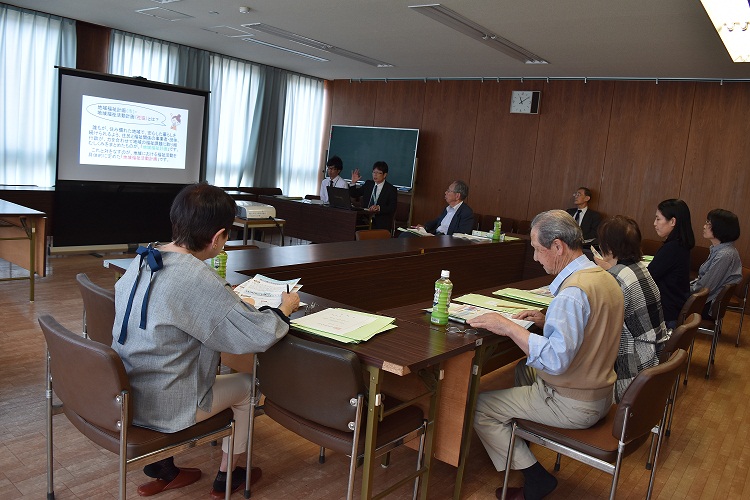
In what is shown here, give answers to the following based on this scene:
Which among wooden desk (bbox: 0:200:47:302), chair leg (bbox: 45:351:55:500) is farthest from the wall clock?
chair leg (bbox: 45:351:55:500)

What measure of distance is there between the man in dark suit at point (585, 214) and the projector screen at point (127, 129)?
5043 millimetres

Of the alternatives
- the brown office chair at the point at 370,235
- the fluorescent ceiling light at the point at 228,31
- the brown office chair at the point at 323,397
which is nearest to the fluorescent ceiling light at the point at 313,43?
the fluorescent ceiling light at the point at 228,31

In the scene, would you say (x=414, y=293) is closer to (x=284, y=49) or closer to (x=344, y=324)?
(x=344, y=324)

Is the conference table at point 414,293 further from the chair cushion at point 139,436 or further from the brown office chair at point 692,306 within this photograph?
the brown office chair at point 692,306

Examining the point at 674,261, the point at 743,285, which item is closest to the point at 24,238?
the point at 674,261

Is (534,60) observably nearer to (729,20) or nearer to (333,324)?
(729,20)

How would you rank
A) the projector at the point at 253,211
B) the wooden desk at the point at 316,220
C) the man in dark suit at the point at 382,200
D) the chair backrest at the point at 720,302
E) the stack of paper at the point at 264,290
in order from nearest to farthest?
1. the stack of paper at the point at 264,290
2. the chair backrest at the point at 720,302
3. the projector at the point at 253,211
4. the wooden desk at the point at 316,220
5. the man in dark suit at the point at 382,200

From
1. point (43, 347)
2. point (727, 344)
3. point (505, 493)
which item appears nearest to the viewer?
point (505, 493)

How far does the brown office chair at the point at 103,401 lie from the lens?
5.67 feet

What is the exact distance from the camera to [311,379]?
6.32 ft

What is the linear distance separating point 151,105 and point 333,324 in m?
5.87

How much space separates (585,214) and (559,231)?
5.91 metres

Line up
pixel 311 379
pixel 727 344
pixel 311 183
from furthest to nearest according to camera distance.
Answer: pixel 311 183
pixel 727 344
pixel 311 379

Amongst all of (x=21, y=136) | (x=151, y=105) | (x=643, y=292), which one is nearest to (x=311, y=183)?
(x=151, y=105)
